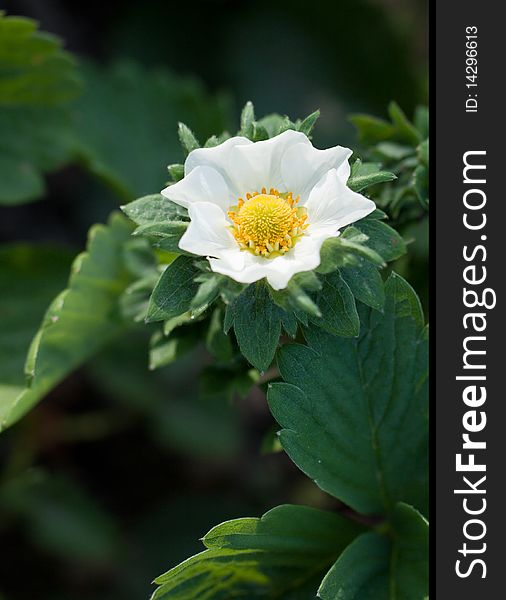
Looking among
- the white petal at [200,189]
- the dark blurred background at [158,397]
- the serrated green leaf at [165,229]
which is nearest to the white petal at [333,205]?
the white petal at [200,189]

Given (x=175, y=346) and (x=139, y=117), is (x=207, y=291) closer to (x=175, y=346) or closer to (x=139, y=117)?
(x=175, y=346)

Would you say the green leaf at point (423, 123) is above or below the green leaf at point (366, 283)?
above

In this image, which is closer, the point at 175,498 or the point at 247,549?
the point at 247,549

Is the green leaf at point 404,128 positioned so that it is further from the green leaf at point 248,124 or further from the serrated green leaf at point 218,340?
the serrated green leaf at point 218,340

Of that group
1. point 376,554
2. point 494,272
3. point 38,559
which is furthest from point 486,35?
point 38,559

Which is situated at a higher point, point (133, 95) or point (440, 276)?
point (133, 95)

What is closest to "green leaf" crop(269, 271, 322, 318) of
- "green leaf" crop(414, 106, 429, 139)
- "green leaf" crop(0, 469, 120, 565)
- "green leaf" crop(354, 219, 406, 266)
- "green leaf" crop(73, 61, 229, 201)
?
"green leaf" crop(354, 219, 406, 266)

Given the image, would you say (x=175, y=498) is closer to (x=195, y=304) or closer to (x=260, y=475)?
(x=260, y=475)

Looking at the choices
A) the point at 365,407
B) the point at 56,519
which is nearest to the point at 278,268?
the point at 365,407

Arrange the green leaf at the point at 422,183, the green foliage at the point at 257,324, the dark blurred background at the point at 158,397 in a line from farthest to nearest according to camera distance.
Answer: the dark blurred background at the point at 158,397
the green leaf at the point at 422,183
the green foliage at the point at 257,324
